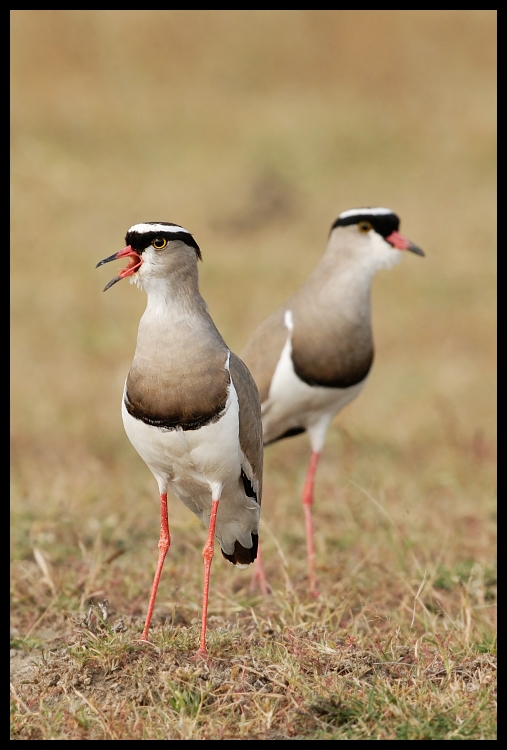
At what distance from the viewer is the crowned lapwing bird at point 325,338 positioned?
517 centimetres

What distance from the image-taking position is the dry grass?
131 inches

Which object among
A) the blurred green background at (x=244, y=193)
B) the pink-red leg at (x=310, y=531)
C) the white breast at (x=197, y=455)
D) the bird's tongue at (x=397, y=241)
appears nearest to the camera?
the white breast at (x=197, y=455)

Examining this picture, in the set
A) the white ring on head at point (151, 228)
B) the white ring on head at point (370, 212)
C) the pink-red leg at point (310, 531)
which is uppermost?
the white ring on head at point (151, 228)

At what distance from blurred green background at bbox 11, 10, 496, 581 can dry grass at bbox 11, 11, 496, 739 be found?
43 millimetres

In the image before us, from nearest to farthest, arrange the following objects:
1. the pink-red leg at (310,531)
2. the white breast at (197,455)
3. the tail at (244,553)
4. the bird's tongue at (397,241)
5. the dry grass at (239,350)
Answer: the dry grass at (239,350) → the white breast at (197,455) → the tail at (244,553) → the pink-red leg at (310,531) → the bird's tongue at (397,241)

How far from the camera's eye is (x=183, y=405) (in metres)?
3.40

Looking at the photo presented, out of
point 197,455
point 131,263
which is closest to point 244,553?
point 197,455

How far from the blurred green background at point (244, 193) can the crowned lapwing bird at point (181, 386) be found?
194 cm

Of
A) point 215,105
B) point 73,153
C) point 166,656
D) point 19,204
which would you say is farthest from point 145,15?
point 166,656

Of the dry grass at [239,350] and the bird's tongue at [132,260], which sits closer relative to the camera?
the dry grass at [239,350]

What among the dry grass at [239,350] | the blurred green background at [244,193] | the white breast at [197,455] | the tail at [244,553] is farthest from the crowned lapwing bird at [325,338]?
the white breast at [197,455]

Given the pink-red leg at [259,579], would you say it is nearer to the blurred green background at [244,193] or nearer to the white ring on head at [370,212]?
the blurred green background at [244,193]

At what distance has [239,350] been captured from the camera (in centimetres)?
874

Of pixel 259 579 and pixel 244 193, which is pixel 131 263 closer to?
pixel 259 579
